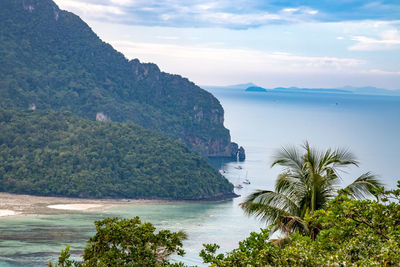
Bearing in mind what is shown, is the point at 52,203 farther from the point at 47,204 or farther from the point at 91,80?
the point at 91,80

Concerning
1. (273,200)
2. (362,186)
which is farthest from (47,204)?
(362,186)

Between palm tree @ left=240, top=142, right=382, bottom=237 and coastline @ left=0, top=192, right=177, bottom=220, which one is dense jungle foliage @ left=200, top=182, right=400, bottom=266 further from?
coastline @ left=0, top=192, right=177, bottom=220

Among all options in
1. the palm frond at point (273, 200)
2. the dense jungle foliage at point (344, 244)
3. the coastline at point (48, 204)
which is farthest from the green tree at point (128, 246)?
the coastline at point (48, 204)

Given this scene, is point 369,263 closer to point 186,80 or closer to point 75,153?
point 75,153

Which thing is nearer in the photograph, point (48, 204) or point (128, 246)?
point (128, 246)

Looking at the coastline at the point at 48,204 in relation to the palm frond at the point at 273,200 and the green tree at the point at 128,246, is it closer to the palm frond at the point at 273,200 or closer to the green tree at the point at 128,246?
the green tree at the point at 128,246

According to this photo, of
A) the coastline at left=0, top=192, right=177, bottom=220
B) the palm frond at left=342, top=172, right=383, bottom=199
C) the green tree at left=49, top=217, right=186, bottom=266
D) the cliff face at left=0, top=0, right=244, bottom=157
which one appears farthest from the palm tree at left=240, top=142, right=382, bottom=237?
the cliff face at left=0, top=0, right=244, bottom=157
